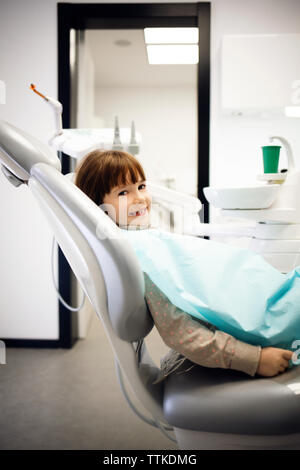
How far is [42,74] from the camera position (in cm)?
204

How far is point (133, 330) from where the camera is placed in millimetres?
578

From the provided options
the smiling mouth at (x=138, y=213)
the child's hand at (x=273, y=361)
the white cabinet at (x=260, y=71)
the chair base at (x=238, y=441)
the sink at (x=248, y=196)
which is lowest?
the chair base at (x=238, y=441)

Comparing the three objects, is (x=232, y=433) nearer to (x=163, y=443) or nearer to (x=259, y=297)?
(x=259, y=297)

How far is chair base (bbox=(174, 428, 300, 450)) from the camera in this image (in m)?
0.58

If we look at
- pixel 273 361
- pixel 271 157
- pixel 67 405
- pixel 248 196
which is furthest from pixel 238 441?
pixel 67 405

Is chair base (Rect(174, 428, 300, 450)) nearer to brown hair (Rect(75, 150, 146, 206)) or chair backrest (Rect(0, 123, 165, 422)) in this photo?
chair backrest (Rect(0, 123, 165, 422))

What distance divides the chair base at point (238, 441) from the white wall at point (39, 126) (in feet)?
5.47

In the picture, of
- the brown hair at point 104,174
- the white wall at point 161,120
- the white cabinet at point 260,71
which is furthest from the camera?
the white wall at point 161,120

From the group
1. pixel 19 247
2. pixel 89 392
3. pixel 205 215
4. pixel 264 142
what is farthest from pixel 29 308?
pixel 264 142

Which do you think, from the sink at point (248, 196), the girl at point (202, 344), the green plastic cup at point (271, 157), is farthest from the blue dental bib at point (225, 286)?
the green plastic cup at point (271, 157)

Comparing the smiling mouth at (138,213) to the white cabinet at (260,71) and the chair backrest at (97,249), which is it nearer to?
the chair backrest at (97,249)

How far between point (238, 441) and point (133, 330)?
260 millimetres

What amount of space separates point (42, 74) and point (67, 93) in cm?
20

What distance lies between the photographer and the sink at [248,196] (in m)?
1.07
